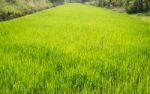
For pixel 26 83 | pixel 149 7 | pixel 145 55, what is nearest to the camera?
pixel 26 83

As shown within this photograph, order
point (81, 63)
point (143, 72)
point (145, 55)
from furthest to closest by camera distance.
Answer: point (145, 55)
point (81, 63)
point (143, 72)

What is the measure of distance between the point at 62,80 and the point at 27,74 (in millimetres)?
531

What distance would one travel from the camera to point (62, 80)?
3291mm

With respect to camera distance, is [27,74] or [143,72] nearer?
[27,74]

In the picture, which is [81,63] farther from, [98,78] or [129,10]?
[129,10]

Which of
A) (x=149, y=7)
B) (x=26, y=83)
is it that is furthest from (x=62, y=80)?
(x=149, y=7)

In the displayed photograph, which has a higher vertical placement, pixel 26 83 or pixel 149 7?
pixel 26 83

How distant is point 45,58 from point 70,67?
2.30ft

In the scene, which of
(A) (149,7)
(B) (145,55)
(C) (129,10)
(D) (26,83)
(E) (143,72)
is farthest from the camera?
(C) (129,10)

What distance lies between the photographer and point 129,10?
36.0 meters

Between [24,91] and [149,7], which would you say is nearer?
[24,91]

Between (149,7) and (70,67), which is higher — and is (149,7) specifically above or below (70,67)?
below

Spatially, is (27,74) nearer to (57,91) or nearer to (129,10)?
(57,91)

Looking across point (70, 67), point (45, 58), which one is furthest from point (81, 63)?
point (45, 58)
